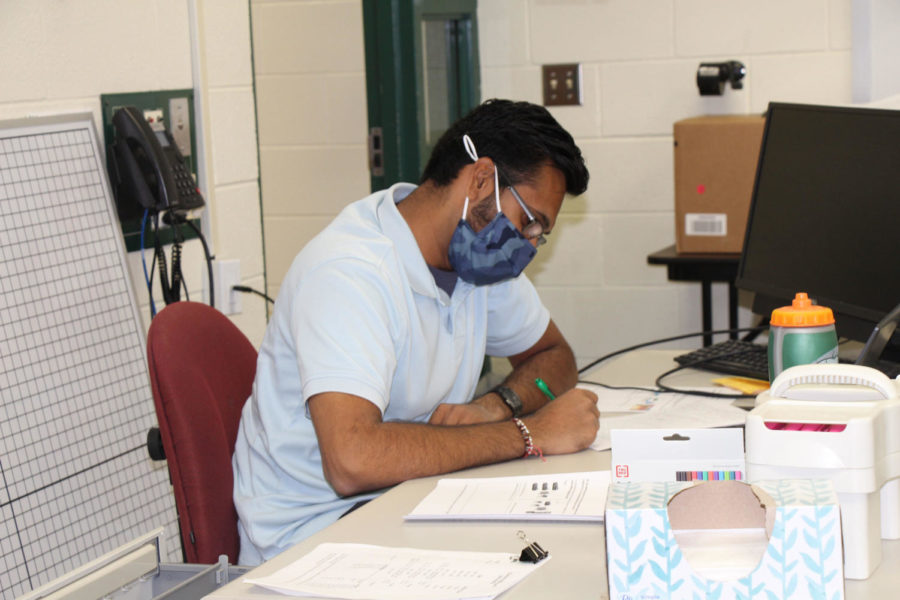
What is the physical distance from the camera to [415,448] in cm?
157

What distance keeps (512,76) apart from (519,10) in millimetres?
203

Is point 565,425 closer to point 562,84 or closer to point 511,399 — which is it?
point 511,399

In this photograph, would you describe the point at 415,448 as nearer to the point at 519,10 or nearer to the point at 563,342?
the point at 563,342

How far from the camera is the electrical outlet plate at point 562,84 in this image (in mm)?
3352

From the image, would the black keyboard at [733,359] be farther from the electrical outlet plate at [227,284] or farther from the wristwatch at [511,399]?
the electrical outlet plate at [227,284]

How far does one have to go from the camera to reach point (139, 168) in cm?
215

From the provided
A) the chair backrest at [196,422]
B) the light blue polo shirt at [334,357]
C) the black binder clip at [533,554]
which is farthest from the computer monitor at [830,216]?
the chair backrest at [196,422]

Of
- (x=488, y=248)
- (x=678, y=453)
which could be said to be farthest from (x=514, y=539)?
(x=488, y=248)

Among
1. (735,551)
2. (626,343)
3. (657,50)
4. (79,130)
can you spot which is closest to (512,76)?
(657,50)

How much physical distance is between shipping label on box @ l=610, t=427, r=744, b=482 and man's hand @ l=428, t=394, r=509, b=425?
0.47 m

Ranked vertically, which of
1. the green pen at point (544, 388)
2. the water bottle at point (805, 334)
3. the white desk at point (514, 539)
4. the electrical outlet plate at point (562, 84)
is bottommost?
the white desk at point (514, 539)

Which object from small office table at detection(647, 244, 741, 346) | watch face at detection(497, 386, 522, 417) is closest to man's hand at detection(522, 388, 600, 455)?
watch face at detection(497, 386, 522, 417)

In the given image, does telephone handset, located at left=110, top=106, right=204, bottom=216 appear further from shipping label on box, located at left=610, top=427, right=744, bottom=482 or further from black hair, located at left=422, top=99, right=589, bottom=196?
shipping label on box, located at left=610, top=427, right=744, bottom=482

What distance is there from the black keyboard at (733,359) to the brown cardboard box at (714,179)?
679 millimetres
